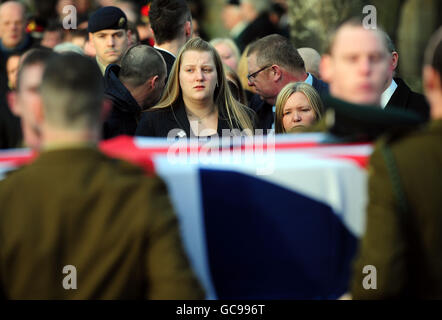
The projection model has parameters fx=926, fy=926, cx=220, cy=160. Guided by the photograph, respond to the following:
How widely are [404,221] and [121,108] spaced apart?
128 inches

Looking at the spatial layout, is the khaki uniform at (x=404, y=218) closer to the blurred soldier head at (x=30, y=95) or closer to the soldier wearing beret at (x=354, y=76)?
the soldier wearing beret at (x=354, y=76)

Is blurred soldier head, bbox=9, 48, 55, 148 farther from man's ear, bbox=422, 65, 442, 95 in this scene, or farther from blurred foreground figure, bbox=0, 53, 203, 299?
man's ear, bbox=422, 65, 442, 95

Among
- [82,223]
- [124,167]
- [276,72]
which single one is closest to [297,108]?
[276,72]

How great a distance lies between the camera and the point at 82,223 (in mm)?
3139

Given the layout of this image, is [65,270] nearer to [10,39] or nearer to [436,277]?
[436,277]

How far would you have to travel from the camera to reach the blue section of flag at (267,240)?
354 centimetres

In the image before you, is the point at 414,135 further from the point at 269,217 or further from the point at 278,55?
the point at 278,55

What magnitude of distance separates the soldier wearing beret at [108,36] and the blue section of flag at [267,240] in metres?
4.33

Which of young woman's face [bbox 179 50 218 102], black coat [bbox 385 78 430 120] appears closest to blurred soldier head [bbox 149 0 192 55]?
young woman's face [bbox 179 50 218 102]

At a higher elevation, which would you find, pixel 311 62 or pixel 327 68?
pixel 311 62

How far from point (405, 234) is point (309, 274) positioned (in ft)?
1.59

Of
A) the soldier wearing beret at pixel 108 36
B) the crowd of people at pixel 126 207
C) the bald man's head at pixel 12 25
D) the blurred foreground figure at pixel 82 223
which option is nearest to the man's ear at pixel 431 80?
the crowd of people at pixel 126 207

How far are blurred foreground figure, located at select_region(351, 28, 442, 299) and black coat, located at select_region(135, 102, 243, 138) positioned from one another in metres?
2.84

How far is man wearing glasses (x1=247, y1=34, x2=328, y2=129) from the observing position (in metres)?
7.47
